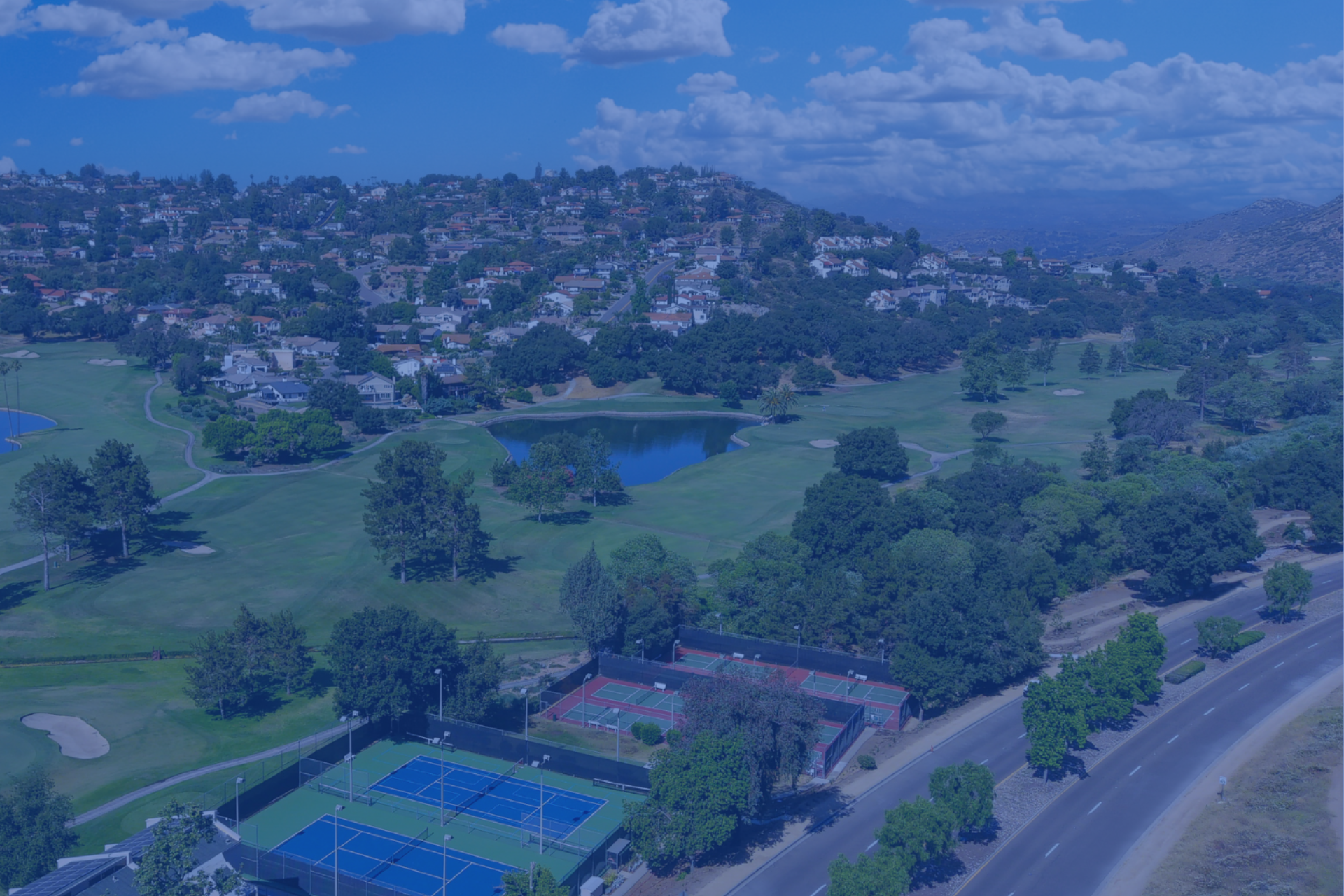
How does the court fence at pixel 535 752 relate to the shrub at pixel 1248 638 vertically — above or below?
below

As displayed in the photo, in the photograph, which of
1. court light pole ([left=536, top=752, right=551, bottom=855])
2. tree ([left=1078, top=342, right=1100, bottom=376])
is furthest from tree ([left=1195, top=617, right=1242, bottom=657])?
tree ([left=1078, top=342, right=1100, bottom=376])

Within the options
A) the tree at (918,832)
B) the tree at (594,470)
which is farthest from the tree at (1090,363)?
the tree at (918,832)

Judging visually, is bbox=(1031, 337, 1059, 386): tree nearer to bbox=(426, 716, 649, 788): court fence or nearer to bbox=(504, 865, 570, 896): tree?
bbox=(426, 716, 649, 788): court fence

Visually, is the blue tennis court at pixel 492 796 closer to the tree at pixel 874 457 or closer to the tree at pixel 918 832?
the tree at pixel 918 832

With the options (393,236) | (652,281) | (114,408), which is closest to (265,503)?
(114,408)

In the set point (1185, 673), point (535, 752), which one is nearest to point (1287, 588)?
point (1185, 673)

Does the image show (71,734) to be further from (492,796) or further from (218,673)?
(492,796)
